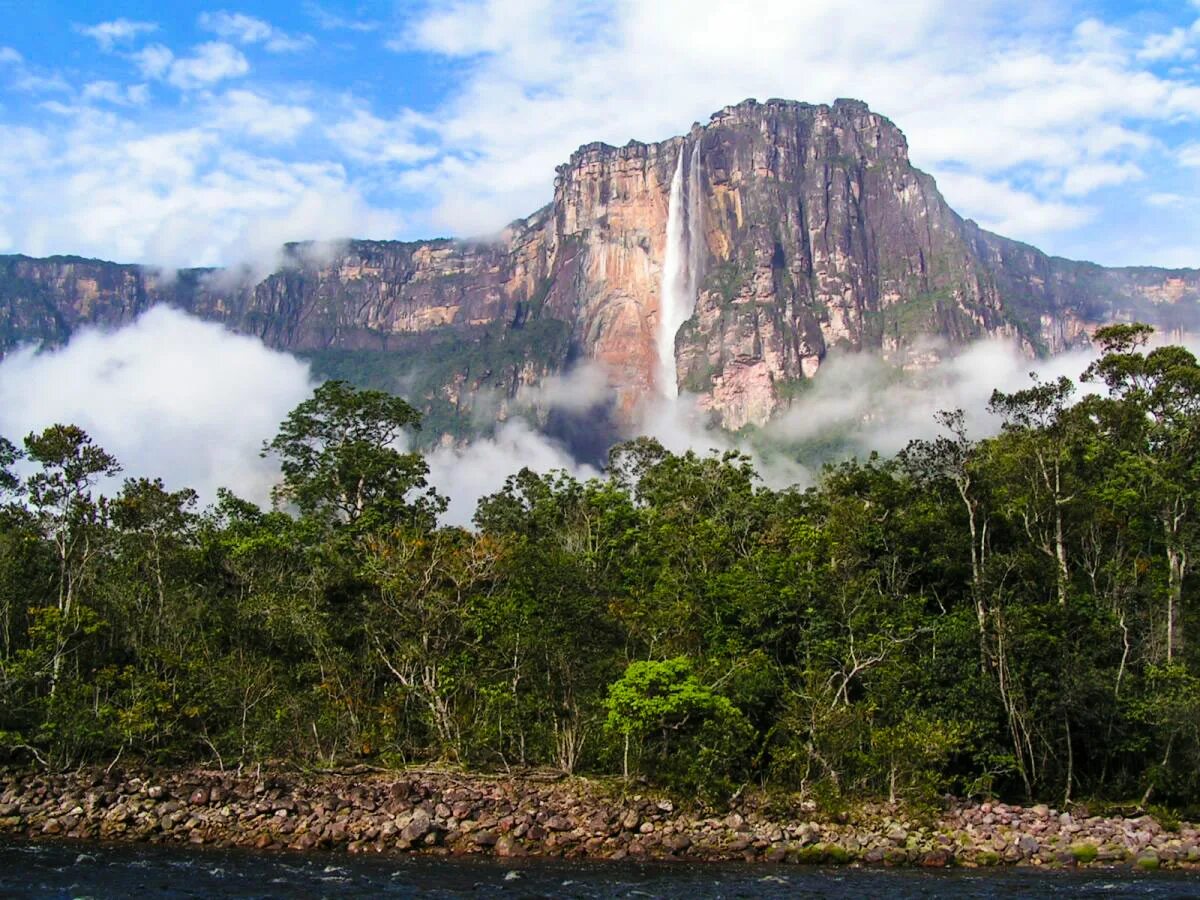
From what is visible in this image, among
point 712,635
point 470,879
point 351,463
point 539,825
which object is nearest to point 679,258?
point 351,463

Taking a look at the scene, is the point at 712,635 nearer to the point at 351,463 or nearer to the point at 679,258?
the point at 351,463

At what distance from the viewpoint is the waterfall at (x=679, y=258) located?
19100 cm

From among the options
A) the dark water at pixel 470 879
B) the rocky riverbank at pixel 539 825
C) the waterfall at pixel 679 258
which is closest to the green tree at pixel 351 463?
the rocky riverbank at pixel 539 825

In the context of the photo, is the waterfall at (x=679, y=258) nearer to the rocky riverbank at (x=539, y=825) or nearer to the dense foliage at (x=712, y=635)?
the dense foliage at (x=712, y=635)

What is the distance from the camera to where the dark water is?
23.1 m

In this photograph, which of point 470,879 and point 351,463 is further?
point 351,463

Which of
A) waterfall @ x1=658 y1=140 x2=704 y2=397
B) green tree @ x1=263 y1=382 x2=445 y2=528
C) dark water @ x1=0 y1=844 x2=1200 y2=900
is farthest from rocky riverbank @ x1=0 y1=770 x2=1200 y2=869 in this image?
waterfall @ x1=658 y1=140 x2=704 y2=397

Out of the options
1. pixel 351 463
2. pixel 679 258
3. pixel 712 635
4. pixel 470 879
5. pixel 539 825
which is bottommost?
pixel 539 825

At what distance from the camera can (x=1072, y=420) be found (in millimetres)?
38094

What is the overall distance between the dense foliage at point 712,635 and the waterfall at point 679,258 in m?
149

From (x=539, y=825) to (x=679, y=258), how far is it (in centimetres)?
17162

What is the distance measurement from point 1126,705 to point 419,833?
22462 mm

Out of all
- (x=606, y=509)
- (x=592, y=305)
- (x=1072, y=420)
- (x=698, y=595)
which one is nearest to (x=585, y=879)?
(x=698, y=595)

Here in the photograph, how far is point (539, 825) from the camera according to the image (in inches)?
1134
